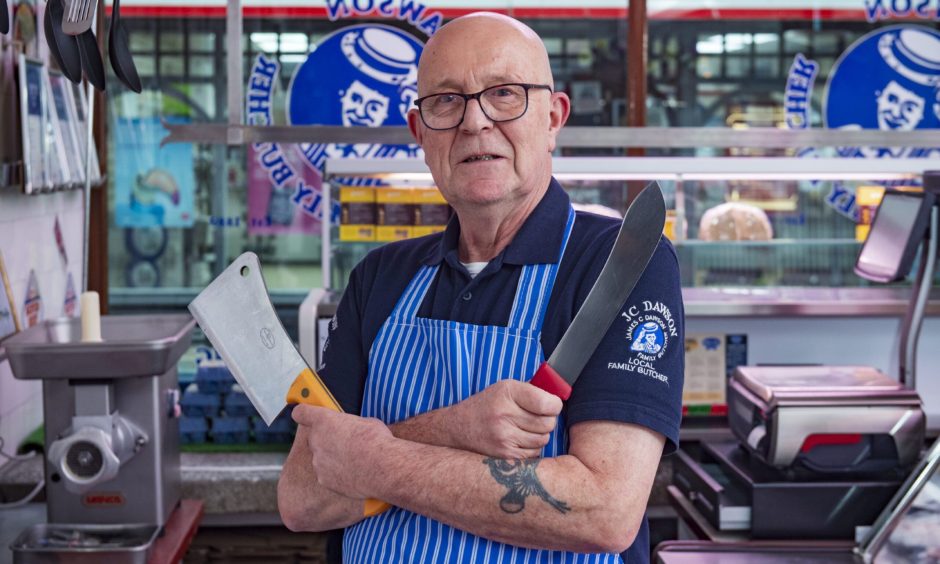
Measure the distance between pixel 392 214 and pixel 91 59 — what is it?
145 cm

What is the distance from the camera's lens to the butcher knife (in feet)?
4.61

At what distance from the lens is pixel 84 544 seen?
8.47 feet

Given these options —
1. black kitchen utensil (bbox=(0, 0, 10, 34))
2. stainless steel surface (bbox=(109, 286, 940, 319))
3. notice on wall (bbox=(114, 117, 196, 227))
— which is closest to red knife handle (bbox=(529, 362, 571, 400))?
black kitchen utensil (bbox=(0, 0, 10, 34))

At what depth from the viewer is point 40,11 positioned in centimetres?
398

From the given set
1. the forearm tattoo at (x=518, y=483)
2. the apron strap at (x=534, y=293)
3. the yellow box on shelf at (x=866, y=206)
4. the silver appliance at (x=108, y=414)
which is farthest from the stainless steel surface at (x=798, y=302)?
the forearm tattoo at (x=518, y=483)

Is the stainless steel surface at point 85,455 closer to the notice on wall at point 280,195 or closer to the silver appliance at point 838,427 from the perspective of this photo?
the silver appliance at point 838,427

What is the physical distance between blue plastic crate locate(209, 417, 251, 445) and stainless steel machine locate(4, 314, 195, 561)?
2.24 ft

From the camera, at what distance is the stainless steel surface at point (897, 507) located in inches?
92.0

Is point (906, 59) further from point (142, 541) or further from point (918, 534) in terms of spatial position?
point (142, 541)

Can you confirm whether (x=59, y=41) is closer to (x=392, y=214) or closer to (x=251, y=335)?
(x=251, y=335)

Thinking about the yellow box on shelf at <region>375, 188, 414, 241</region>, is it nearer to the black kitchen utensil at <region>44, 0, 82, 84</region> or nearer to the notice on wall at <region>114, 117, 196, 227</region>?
the black kitchen utensil at <region>44, 0, 82, 84</region>

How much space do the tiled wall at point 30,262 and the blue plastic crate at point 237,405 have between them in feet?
2.25

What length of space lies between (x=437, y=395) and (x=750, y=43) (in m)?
4.50

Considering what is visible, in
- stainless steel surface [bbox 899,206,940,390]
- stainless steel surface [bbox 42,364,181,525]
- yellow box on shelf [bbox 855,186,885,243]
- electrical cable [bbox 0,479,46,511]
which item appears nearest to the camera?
stainless steel surface [bbox 42,364,181,525]
